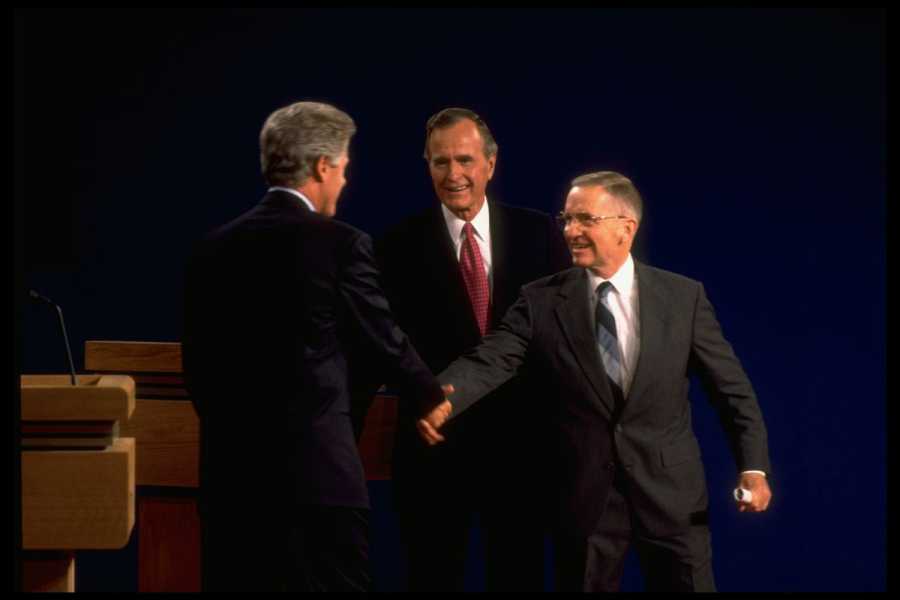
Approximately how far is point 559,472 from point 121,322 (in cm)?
211

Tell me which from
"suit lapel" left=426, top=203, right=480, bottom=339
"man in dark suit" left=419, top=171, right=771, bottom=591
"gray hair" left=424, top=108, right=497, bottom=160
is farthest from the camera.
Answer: "gray hair" left=424, top=108, right=497, bottom=160

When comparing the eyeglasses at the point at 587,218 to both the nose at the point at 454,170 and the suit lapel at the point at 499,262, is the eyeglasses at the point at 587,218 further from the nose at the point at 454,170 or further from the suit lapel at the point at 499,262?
the nose at the point at 454,170

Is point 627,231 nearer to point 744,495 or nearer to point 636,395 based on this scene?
point 636,395

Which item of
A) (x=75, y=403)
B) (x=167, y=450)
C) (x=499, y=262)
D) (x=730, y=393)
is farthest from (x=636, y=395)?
(x=75, y=403)

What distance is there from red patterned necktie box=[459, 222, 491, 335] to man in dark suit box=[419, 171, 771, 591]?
0.62 ft

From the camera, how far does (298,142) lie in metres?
2.98

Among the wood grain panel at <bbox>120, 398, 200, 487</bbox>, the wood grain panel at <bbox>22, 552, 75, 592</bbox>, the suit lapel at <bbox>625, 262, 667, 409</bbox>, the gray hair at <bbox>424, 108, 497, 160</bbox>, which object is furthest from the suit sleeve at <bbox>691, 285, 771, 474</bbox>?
the wood grain panel at <bbox>22, 552, 75, 592</bbox>

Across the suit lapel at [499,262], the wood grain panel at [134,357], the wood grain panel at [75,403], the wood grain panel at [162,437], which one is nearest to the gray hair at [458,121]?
the suit lapel at [499,262]

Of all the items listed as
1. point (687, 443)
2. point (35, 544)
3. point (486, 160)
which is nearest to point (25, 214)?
point (35, 544)

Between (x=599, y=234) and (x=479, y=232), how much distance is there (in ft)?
1.60

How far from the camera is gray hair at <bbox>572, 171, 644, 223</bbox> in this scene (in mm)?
3320

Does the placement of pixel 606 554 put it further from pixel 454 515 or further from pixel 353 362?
pixel 353 362

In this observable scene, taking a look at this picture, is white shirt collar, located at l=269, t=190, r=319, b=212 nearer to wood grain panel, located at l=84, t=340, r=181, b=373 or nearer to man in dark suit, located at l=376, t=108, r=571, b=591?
man in dark suit, located at l=376, t=108, r=571, b=591

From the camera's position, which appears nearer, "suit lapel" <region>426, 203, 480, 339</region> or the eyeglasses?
the eyeglasses
